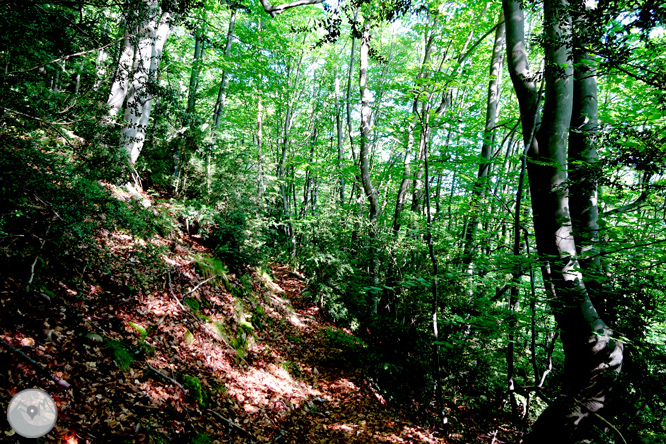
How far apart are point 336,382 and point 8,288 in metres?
6.01

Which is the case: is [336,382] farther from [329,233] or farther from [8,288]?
[8,288]

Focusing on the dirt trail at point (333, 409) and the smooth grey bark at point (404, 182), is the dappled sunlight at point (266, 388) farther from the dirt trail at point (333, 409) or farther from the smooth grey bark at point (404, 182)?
the smooth grey bark at point (404, 182)

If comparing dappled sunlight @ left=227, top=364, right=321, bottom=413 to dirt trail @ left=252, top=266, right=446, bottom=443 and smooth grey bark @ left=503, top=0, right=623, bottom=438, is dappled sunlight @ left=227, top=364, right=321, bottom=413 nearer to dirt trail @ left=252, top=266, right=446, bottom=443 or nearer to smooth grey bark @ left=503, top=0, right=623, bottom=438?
dirt trail @ left=252, top=266, right=446, bottom=443

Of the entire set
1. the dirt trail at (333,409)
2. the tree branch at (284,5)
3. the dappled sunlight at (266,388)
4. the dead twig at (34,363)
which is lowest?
the dirt trail at (333,409)

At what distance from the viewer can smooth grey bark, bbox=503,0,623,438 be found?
11.7 feet

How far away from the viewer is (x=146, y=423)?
9.80 ft

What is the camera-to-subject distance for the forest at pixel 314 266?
3031 mm

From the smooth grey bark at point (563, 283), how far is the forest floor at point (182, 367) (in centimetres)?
190

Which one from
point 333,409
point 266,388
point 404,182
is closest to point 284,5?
point 266,388

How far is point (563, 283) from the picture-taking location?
379 centimetres

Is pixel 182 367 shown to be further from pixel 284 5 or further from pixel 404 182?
pixel 404 182

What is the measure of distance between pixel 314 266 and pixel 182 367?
213 inches

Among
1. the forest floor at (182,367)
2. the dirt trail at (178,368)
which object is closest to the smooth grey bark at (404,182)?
the forest floor at (182,367)

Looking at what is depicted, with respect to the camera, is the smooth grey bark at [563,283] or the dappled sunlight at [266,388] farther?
the dappled sunlight at [266,388]
